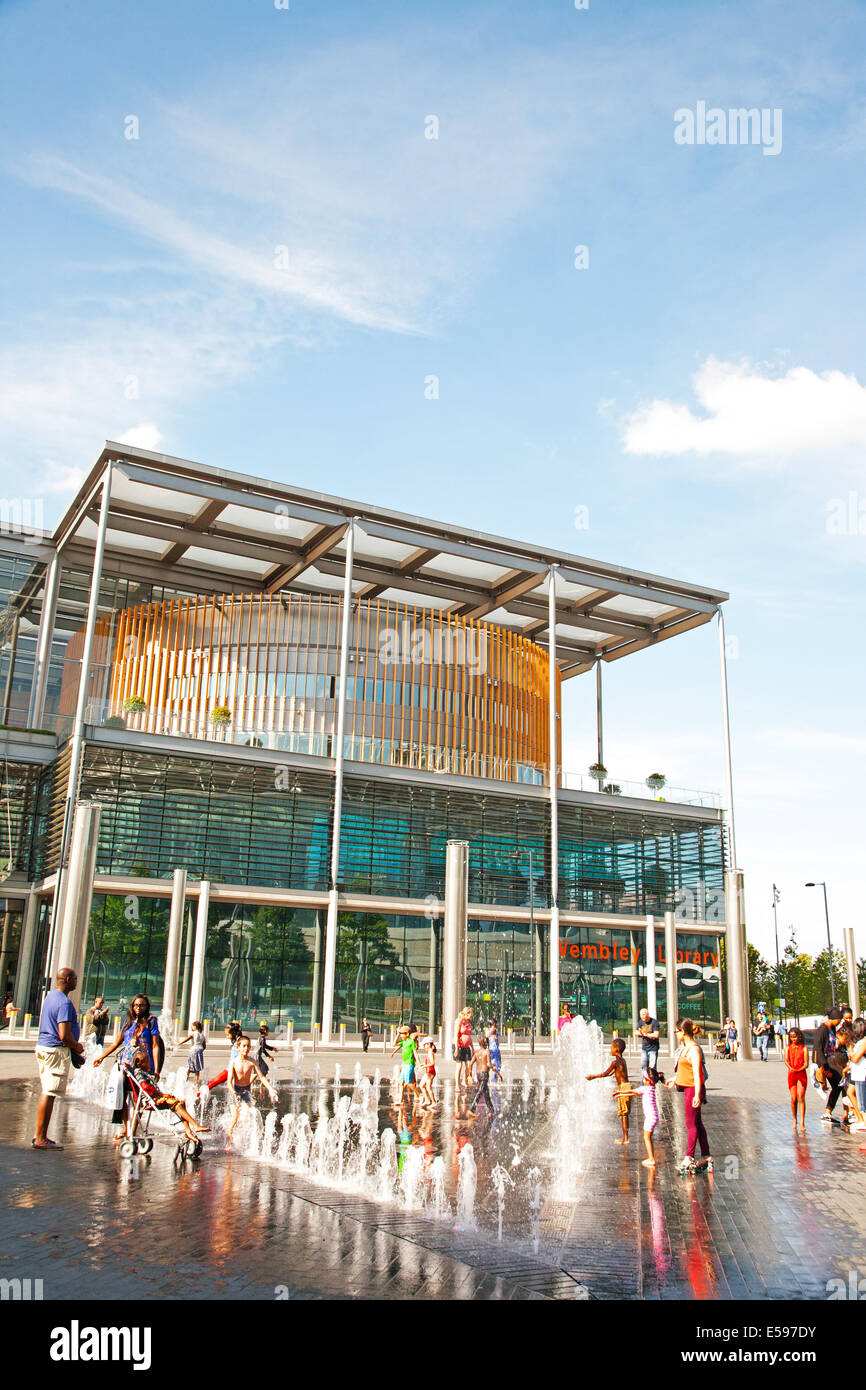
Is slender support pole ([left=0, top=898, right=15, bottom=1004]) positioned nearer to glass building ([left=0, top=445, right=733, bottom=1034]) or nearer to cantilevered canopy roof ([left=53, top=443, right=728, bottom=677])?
glass building ([left=0, top=445, right=733, bottom=1034])

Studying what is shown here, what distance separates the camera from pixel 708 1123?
17891 millimetres

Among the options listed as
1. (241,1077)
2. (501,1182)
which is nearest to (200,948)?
(241,1077)

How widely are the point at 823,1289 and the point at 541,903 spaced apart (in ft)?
113

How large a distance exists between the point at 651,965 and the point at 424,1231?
35.6 meters

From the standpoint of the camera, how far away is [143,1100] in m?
12.0

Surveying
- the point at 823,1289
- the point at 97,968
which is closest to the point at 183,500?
the point at 97,968

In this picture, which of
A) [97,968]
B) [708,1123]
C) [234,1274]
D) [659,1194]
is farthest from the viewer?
[97,968]

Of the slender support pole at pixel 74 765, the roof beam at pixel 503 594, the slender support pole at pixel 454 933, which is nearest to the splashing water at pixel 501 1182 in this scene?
the slender support pole at pixel 74 765

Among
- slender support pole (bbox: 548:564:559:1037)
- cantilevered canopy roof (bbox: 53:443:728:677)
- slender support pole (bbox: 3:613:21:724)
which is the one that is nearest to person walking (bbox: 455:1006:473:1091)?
slender support pole (bbox: 548:564:559:1037)

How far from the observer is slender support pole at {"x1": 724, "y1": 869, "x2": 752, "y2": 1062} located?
4059 centimetres

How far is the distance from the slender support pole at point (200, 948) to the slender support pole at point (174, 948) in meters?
0.69

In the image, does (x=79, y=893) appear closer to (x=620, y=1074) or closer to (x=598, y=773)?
(x=620, y=1074)
